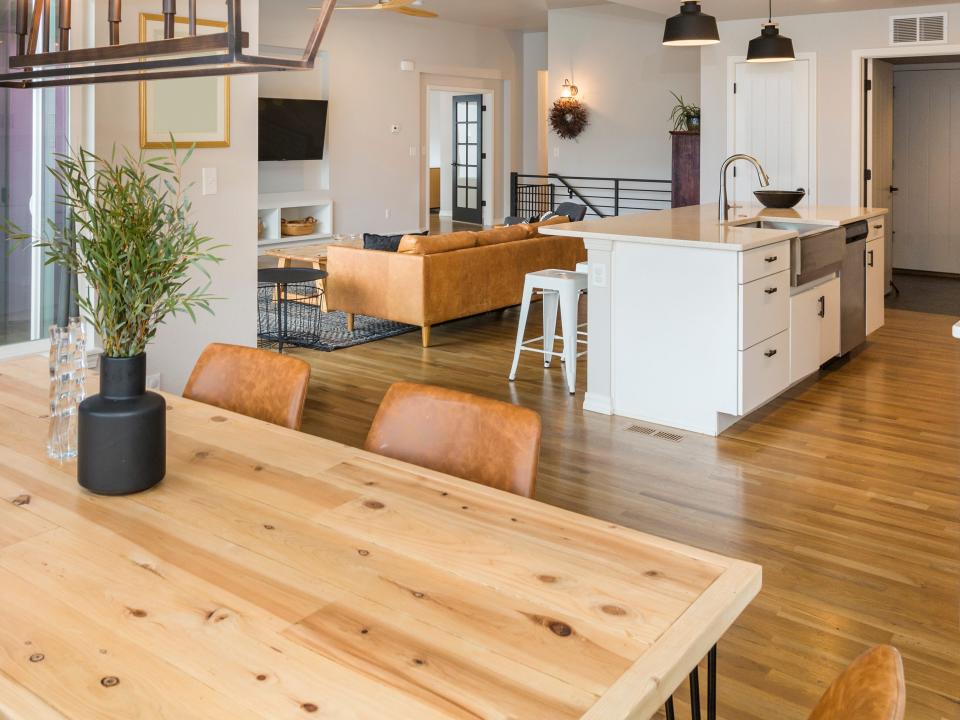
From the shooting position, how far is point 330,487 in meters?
1.77

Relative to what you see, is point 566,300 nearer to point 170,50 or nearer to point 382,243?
point 382,243

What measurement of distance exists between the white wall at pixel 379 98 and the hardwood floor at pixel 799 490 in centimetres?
552

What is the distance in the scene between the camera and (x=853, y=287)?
5938 mm

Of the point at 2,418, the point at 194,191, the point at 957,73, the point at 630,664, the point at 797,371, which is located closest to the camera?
the point at 630,664

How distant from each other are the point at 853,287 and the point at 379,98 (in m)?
7.34

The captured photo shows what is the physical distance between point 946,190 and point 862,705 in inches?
391

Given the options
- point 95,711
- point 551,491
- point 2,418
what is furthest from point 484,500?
point 551,491

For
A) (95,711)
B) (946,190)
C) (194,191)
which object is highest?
(946,190)

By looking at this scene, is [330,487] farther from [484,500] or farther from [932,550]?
[932,550]

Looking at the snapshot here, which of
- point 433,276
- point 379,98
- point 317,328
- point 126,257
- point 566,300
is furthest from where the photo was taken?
point 379,98

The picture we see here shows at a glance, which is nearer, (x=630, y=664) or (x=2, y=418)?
(x=630, y=664)

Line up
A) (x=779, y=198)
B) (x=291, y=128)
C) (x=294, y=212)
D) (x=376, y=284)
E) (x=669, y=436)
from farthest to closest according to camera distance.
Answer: (x=294, y=212) < (x=291, y=128) < (x=376, y=284) < (x=779, y=198) < (x=669, y=436)

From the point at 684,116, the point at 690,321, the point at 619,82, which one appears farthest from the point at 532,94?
the point at 690,321

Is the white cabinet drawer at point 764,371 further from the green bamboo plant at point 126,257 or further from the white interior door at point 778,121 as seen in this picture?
the white interior door at point 778,121
